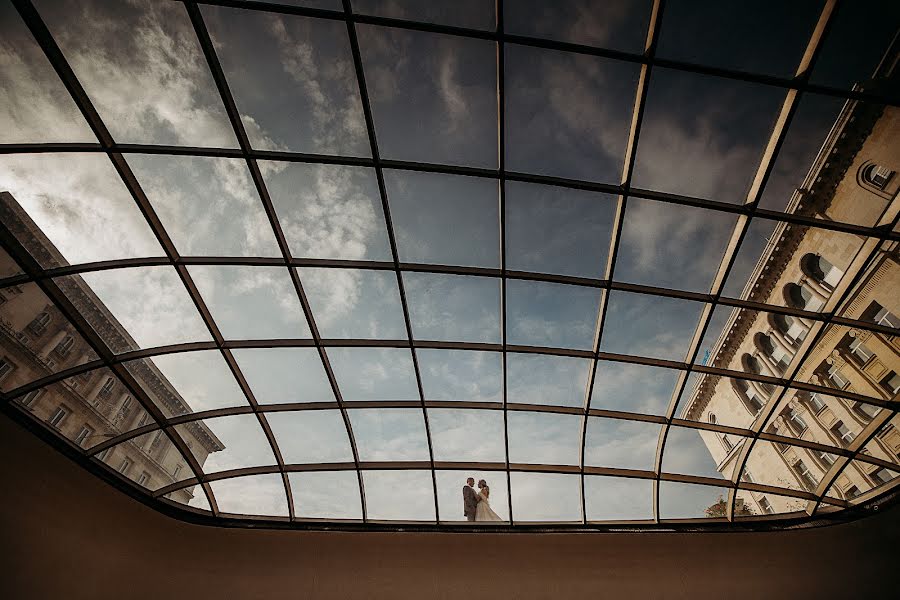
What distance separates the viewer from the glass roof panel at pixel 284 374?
1666cm

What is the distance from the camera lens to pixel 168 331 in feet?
51.3

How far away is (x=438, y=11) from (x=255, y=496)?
1885 centimetres

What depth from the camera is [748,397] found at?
47594 mm

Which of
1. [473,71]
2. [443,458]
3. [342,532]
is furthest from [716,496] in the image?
[473,71]

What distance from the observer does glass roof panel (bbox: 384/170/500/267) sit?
13.6m

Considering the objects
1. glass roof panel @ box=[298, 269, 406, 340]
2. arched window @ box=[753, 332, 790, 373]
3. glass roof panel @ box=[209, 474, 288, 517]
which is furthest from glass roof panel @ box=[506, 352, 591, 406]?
arched window @ box=[753, 332, 790, 373]

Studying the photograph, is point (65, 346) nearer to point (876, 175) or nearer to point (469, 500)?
point (469, 500)

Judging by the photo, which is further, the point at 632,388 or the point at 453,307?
the point at 632,388

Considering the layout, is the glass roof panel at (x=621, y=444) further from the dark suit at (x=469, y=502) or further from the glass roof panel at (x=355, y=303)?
the glass roof panel at (x=355, y=303)

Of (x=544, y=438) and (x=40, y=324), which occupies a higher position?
(x=40, y=324)

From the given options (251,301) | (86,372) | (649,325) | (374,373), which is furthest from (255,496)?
(649,325)

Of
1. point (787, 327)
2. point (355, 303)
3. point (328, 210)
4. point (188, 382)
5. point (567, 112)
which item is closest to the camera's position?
point (567, 112)

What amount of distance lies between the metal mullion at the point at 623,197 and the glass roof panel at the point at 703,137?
1.72 feet

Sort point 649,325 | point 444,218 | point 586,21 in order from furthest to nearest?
1. point 649,325
2. point 444,218
3. point 586,21
